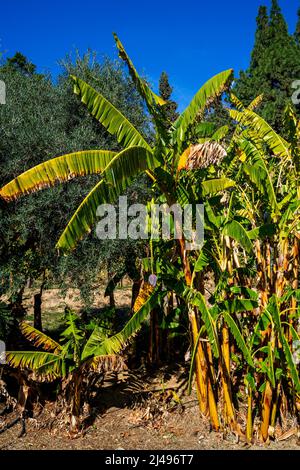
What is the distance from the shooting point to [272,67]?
70.8 ft

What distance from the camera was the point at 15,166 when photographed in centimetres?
702

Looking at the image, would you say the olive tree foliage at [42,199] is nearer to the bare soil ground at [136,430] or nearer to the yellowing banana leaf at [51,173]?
the bare soil ground at [136,430]

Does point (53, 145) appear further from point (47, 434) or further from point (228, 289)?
point (47, 434)

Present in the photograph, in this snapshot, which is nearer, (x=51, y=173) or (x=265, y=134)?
(x=51, y=173)

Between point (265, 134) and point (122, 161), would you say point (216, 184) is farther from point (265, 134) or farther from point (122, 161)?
point (122, 161)

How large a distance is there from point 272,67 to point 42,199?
18.4m

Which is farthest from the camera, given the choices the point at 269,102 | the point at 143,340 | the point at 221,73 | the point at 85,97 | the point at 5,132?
the point at 269,102

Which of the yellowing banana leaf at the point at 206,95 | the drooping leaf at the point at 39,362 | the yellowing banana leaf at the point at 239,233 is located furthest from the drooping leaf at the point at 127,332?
the yellowing banana leaf at the point at 206,95

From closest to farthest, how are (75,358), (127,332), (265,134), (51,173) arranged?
1. (51,173)
2. (127,332)
3. (75,358)
4. (265,134)

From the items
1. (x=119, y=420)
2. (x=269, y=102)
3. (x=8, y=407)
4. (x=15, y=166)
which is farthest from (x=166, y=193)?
(x=269, y=102)

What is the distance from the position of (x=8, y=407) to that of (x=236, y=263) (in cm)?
401

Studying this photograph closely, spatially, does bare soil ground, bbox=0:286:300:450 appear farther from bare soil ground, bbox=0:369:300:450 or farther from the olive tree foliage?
the olive tree foliage

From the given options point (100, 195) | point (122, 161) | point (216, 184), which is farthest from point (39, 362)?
point (216, 184)

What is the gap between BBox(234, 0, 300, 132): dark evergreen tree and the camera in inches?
835
